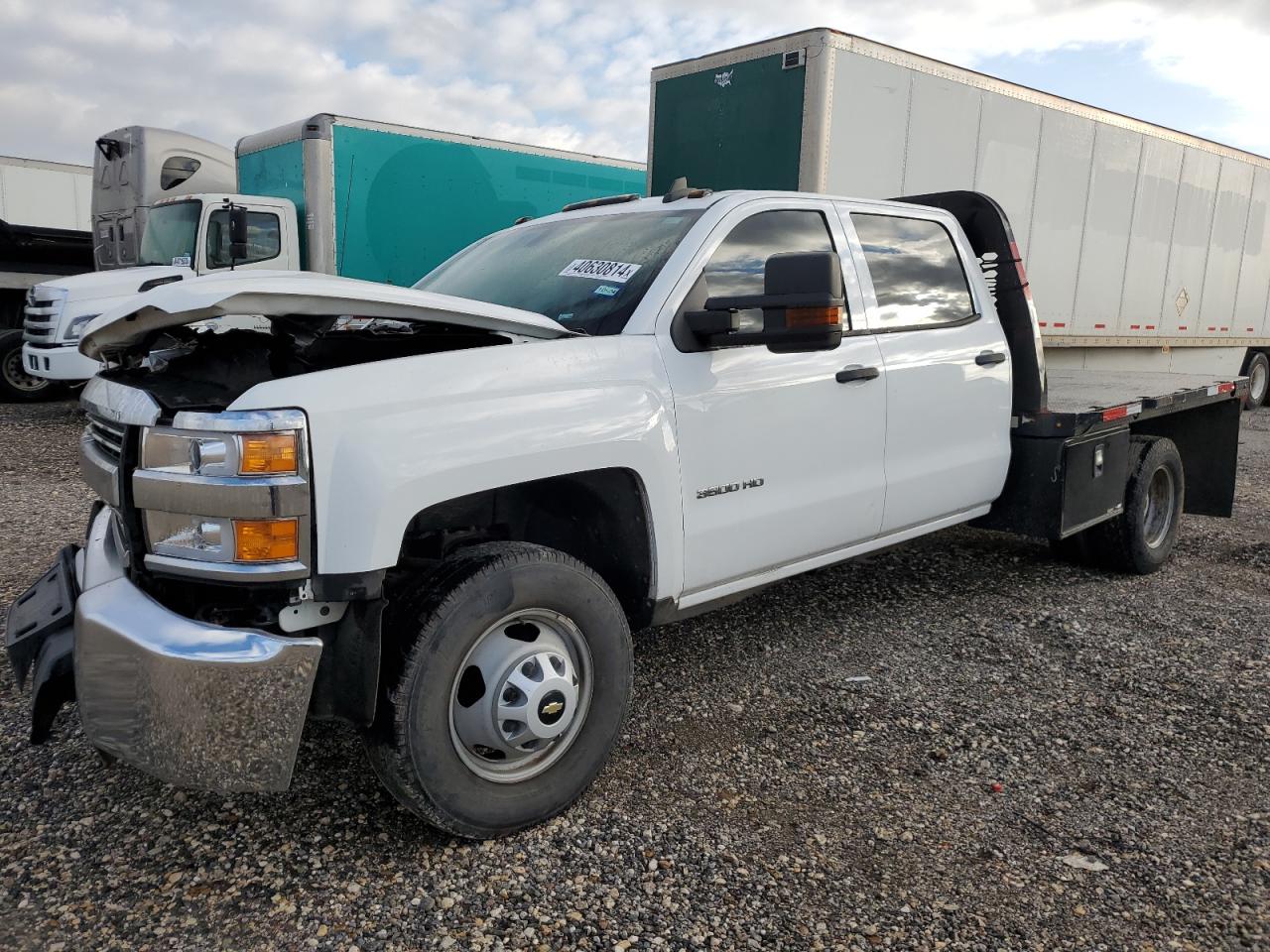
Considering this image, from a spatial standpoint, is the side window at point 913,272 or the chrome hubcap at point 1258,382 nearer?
the side window at point 913,272

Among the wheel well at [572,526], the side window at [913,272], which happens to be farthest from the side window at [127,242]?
the wheel well at [572,526]

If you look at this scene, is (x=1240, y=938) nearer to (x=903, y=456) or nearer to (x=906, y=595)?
(x=903, y=456)

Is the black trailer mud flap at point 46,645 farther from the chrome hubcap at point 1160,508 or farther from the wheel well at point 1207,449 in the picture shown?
the wheel well at point 1207,449

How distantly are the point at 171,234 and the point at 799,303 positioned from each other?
952cm

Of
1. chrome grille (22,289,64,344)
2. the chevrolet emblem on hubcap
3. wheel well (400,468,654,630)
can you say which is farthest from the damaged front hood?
chrome grille (22,289,64,344)

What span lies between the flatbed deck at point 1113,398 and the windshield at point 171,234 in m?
8.35

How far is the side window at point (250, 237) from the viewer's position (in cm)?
1009

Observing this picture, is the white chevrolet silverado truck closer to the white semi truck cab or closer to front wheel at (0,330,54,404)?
the white semi truck cab

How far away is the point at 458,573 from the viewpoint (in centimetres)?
261

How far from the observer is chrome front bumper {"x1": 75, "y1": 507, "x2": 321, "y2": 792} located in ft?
7.46

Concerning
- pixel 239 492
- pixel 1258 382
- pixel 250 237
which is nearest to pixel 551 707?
pixel 239 492

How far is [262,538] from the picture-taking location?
2330 millimetres

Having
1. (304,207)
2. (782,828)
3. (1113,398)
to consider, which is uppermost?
(304,207)

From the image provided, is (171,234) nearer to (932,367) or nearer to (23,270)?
(23,270)
